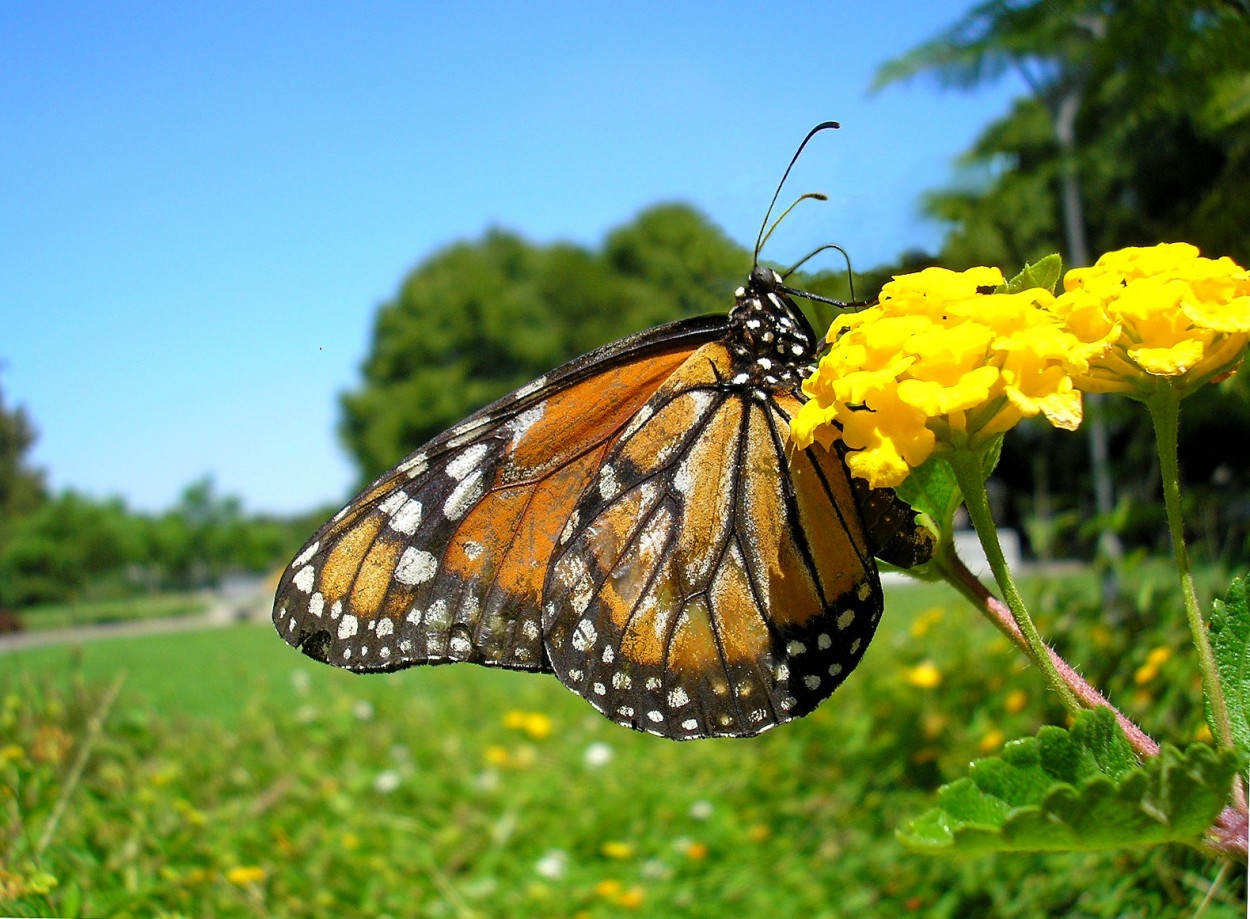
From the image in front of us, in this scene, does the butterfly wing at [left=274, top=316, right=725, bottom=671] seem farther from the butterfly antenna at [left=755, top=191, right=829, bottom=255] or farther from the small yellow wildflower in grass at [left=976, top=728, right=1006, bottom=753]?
the small yellow wildflower in grass at [left=976, top=728, right=1006, bottom=753]

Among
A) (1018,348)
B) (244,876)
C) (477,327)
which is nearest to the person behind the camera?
(1018,348)

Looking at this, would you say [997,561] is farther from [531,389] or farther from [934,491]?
[531,389]

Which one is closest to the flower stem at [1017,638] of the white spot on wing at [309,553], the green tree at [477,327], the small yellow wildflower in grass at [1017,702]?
the white spot on wing at [309,553]

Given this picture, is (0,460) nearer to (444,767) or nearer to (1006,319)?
(444,767)

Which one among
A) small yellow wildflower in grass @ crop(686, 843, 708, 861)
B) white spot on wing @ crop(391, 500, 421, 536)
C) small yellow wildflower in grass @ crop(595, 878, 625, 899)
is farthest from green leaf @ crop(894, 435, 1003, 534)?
small yellow wildflower in grass @ crop(686, 843, 708, 861)

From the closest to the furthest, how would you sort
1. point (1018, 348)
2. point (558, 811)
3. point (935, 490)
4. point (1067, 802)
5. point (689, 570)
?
point (1067, 802) < point (1018, 348) < point (935, 490) < point (689, 570) < point (558, 811)

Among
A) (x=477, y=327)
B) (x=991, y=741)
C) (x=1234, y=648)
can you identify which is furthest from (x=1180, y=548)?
(x=477, y=327)

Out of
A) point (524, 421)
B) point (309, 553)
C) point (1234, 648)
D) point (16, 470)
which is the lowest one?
point (1234, 648)

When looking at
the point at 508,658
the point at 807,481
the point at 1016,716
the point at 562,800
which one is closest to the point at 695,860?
the point at 562,800
